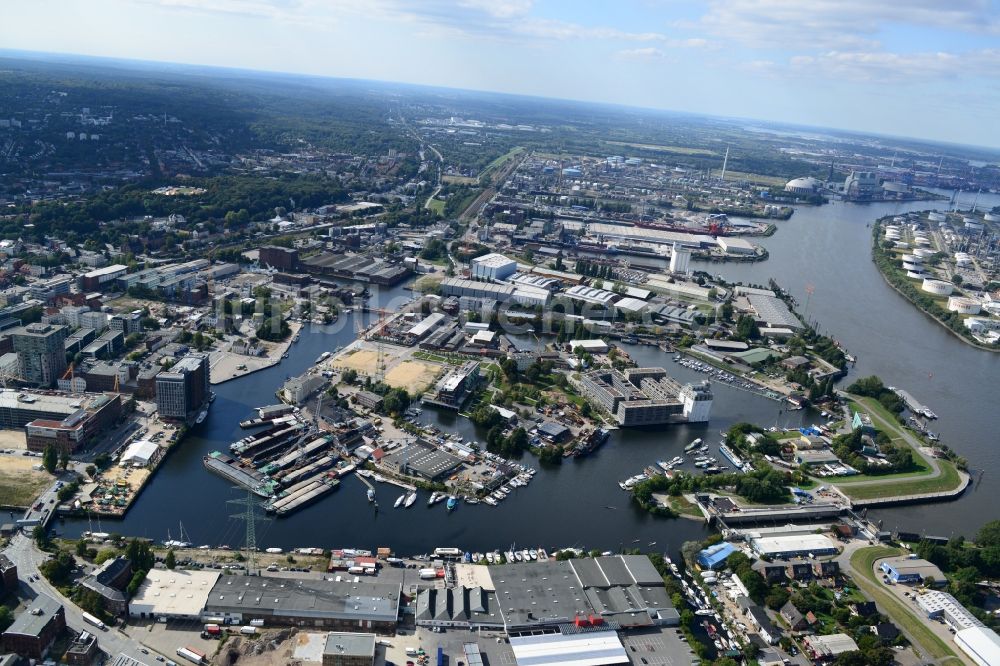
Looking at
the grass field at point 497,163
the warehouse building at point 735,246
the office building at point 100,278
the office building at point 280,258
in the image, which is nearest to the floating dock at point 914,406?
the warehouse building at point 735,246

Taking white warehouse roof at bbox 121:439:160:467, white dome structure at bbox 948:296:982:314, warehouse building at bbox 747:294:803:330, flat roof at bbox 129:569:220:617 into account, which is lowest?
flat roof at bbox 129:569:220:617

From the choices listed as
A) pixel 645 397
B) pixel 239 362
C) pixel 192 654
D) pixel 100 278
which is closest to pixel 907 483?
pixel 645 397

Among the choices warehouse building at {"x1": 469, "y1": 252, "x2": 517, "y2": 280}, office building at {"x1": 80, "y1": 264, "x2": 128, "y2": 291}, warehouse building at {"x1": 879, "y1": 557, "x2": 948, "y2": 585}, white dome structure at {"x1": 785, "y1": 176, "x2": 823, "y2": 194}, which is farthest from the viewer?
white dome structure at {"x1": 785, "y1": 176, "x2": 823, "y2": 194}

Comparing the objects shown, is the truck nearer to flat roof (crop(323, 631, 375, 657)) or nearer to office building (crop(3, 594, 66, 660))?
office building (crop(3, 594, 66, 660))

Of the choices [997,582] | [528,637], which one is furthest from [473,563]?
[997,582]

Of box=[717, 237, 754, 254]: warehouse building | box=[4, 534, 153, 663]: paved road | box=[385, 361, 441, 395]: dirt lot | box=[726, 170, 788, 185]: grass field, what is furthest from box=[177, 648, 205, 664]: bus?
box=[726, 170, 788, 185]: grass field

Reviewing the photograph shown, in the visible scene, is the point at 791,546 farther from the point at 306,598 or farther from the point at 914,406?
the point at 914,406
